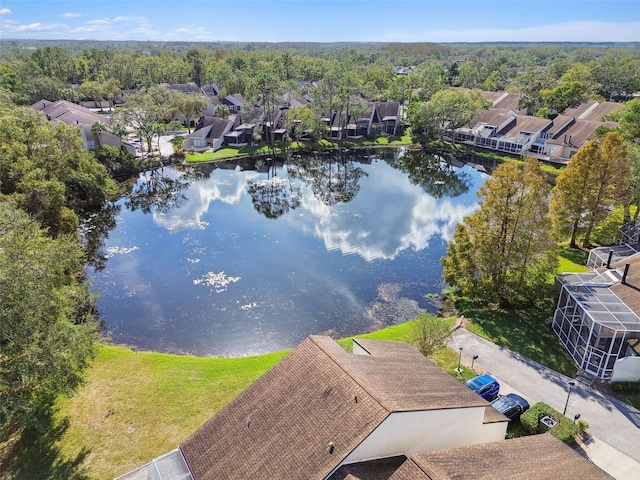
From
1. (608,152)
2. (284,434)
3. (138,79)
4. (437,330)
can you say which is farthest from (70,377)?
(138,79)

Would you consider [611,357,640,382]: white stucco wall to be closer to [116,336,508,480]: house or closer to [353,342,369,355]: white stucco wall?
[116,336,508,480]: house

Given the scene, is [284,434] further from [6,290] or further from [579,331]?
[579,331]

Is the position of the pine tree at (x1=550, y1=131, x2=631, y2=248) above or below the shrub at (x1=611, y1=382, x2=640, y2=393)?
above

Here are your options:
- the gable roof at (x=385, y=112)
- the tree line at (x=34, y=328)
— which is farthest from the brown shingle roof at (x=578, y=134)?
the tree line at (x=34, y=328)

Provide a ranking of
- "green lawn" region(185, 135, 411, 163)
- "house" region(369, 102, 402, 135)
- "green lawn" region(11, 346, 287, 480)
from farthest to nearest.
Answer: "house" region(369, 102, 402, 135), "green lawn" region(185, 135, 411, 163), "green lawn" region(11, 346, 287, 480)

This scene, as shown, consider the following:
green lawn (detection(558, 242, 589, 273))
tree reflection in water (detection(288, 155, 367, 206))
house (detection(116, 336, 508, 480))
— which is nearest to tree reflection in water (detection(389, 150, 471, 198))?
tree reflection in water (detection(288, 155, 367, 206))

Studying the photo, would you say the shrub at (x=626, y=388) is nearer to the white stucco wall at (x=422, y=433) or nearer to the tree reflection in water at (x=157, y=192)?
the white stucco wall at (x=422, y=433)

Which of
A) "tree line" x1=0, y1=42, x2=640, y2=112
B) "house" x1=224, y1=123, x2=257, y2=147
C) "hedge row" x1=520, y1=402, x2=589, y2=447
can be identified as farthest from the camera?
"tree line" x1=0, y1=42, x2=640, y2=112
